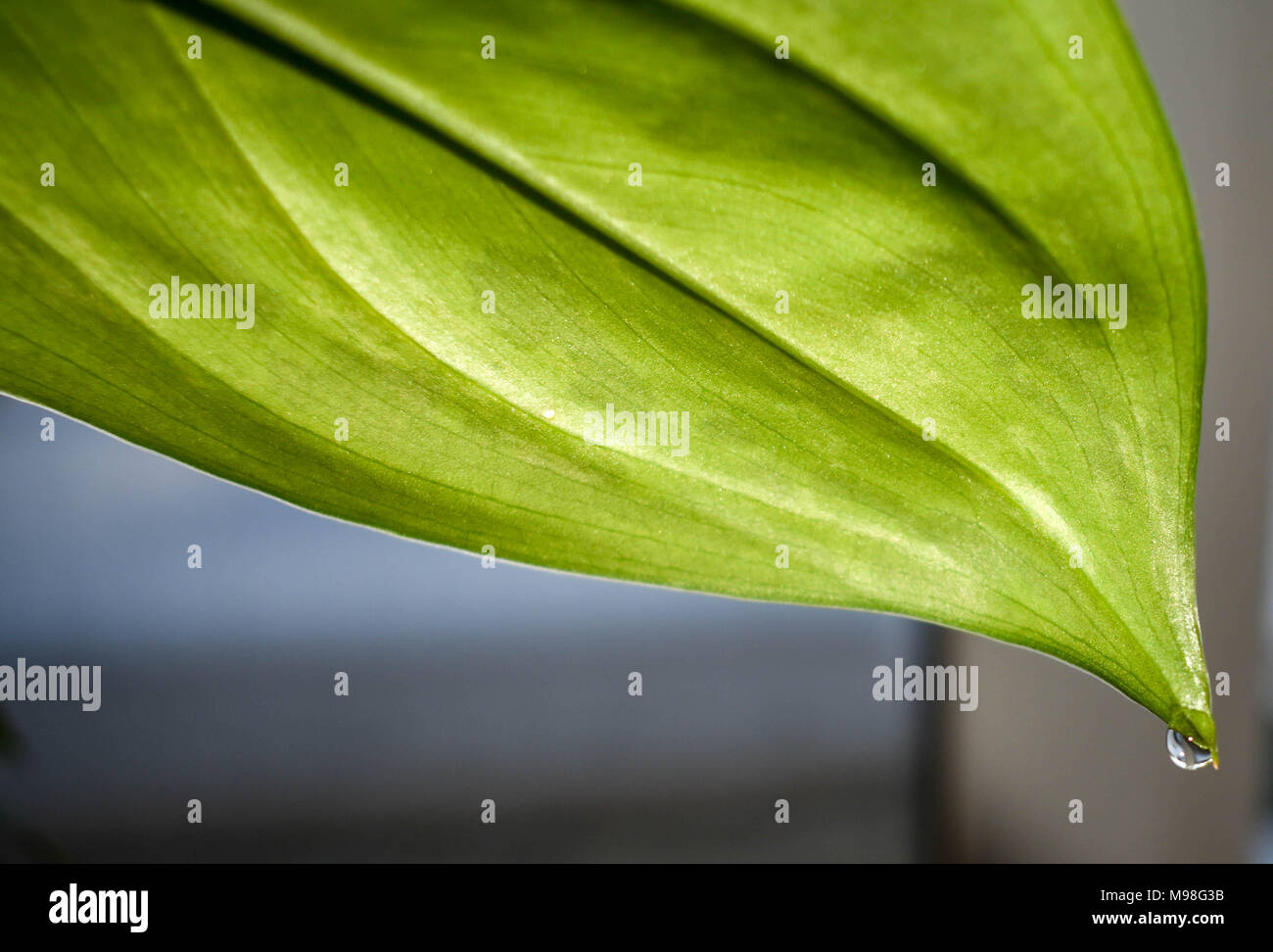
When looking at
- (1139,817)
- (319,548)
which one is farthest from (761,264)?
(1139,817)

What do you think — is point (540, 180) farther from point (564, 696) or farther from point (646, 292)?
point (564, 696)

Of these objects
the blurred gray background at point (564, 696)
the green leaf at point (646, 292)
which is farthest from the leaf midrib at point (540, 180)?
the blurred gray background at point (564, 696)

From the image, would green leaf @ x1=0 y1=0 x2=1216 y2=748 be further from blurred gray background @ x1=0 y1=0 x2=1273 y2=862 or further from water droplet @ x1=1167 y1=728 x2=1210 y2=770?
blurred gray background @ x1=0 y1=0 x2=1273 y2=862

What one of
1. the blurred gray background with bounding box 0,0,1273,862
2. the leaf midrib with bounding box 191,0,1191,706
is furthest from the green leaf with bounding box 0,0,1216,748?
the blurred gray background with bounding box 0,0,1273,862

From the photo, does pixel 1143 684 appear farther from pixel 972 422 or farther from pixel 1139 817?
pixel 1139 817

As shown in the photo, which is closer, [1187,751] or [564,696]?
[1187,751]

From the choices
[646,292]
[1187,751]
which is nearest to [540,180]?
[646,292]

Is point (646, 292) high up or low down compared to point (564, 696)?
up
